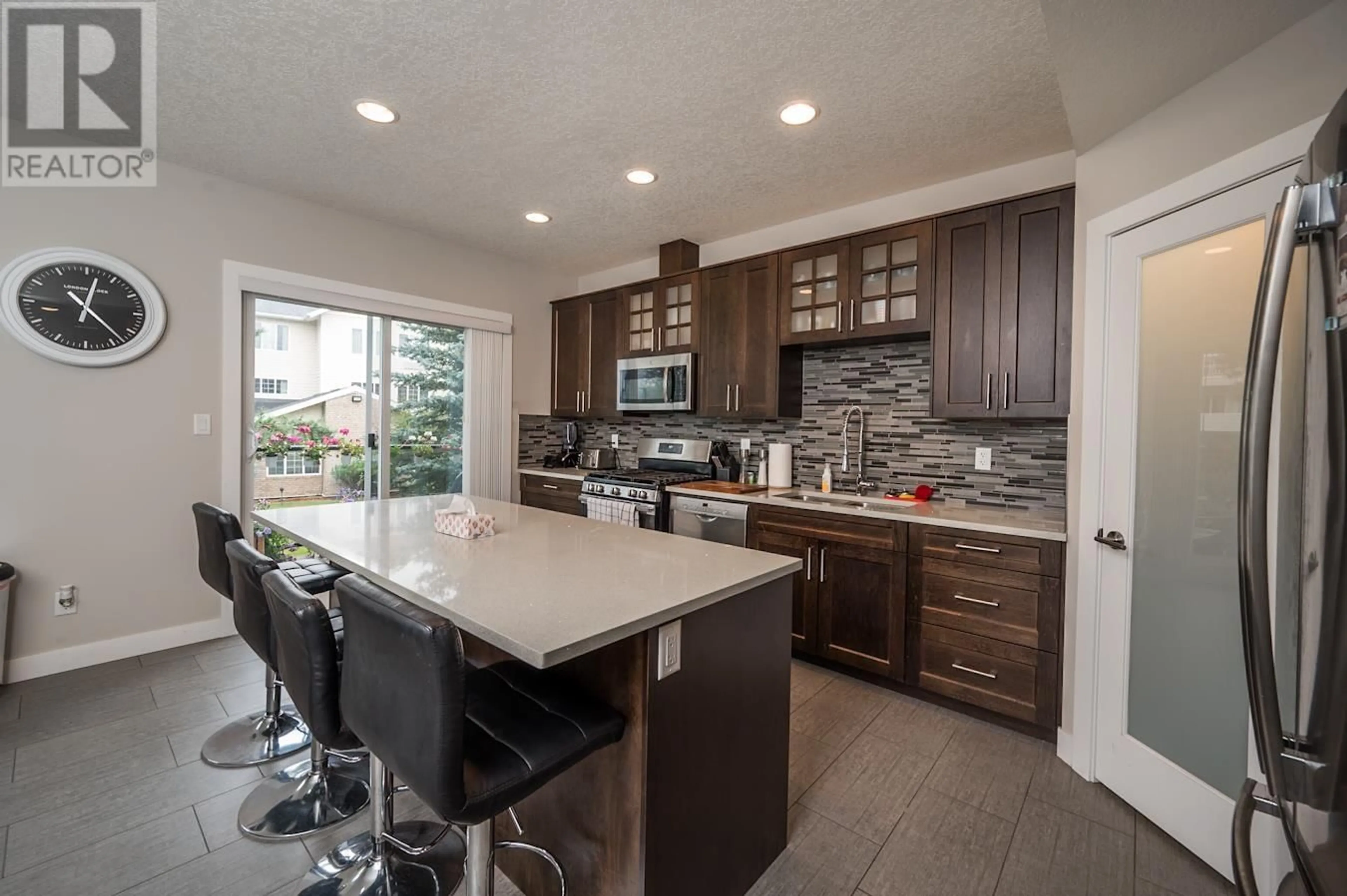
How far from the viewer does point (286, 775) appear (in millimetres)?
1964

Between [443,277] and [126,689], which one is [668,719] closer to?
[126,689]

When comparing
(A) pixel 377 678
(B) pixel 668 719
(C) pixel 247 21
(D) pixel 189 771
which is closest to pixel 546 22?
(C) pixel 247 21

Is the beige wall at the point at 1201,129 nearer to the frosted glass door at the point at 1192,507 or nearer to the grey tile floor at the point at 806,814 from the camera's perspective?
the frosted glass door at the point at 1192,507

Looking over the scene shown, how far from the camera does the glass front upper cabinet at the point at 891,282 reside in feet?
9.28

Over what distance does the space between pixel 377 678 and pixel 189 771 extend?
Result: 1.66 metres

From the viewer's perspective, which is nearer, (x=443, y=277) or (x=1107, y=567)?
(x=1107, y=567)

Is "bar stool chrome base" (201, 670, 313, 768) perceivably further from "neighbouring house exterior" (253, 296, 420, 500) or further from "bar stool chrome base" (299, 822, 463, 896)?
"neighbouring house exterior" (253, 296, 420, 500)

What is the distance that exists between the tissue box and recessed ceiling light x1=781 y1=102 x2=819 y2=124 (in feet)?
6.95

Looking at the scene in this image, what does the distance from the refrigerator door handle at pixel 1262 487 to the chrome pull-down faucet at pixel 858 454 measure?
8.39 feet

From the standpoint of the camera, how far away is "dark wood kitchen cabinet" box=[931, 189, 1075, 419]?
7.93 ft

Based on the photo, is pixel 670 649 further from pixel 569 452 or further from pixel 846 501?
pixel 569 452

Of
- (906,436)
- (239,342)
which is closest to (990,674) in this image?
(906,436)

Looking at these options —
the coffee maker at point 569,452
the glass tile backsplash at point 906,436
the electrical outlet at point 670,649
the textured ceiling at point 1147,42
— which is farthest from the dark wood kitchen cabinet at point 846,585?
the coffee maker at point 569,452

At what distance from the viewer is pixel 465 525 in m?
1.93
